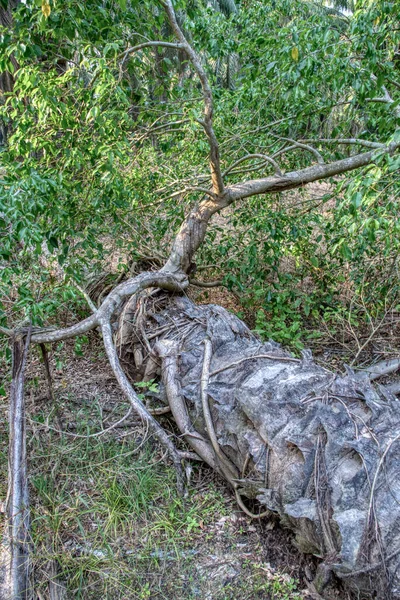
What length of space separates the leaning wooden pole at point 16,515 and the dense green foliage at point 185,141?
0.60 m

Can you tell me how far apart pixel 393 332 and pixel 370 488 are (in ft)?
9.47

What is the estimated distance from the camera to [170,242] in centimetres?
484

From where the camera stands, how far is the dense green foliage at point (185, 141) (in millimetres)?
2816

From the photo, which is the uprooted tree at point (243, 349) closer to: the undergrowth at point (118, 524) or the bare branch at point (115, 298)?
the bare branch at point (115, 298)

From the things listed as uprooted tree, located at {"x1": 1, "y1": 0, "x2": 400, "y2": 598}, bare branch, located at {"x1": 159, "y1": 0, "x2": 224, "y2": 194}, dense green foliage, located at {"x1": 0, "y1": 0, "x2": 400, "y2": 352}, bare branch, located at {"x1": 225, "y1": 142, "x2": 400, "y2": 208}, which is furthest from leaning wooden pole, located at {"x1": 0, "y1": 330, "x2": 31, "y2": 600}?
bare branch, located at {"x1": 225, "y1": 142, "x2": 400, "y2": 208}

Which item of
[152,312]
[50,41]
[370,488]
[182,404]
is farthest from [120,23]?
[370,488]

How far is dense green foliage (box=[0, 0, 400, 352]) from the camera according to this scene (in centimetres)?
282

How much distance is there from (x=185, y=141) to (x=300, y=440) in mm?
3338

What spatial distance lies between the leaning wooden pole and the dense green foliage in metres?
0.60

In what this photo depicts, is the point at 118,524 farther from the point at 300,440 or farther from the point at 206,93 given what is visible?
the point at 206,93

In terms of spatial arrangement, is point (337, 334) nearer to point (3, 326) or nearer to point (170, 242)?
point (170, 242)

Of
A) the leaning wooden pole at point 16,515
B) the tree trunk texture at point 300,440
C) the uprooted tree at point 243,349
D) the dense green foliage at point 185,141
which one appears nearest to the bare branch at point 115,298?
the uprooted tree at point 243,349

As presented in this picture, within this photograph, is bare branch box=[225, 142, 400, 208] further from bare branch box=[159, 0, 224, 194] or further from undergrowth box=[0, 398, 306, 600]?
undergrowth box=[0, 398, 306, 600]

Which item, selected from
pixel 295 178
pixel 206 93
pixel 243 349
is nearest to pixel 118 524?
pixel 243 349
